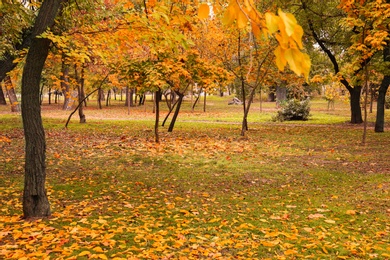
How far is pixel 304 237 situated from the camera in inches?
182

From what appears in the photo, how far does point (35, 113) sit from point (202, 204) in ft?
10.3

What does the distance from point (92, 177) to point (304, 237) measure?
523 cm

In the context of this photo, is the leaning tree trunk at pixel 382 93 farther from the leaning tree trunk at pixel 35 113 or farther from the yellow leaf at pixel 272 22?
the yellow leaf at pixel 272 22

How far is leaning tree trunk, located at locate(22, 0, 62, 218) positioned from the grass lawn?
40 centimetres

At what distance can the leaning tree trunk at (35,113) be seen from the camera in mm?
4879

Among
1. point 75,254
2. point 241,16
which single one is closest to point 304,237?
point 75,254

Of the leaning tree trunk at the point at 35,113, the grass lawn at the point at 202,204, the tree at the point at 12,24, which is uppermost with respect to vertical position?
the tree at the point at 12,24

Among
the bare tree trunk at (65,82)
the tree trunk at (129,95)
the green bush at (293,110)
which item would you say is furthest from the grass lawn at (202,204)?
the tree trunk at (129,95)

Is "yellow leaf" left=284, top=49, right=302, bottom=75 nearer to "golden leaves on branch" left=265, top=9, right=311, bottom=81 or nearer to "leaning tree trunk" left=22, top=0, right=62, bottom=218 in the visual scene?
"golden leaves on branch" left=265, top=9, right=311, bottom=81

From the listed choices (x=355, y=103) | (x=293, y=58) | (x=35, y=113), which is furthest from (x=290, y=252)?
(x=355, y=103)

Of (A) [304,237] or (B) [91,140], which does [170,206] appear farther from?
(B) [91,140]

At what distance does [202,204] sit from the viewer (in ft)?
20.0

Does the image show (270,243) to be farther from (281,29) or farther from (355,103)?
(355,103)

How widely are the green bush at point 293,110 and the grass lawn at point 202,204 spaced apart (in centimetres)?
1512
